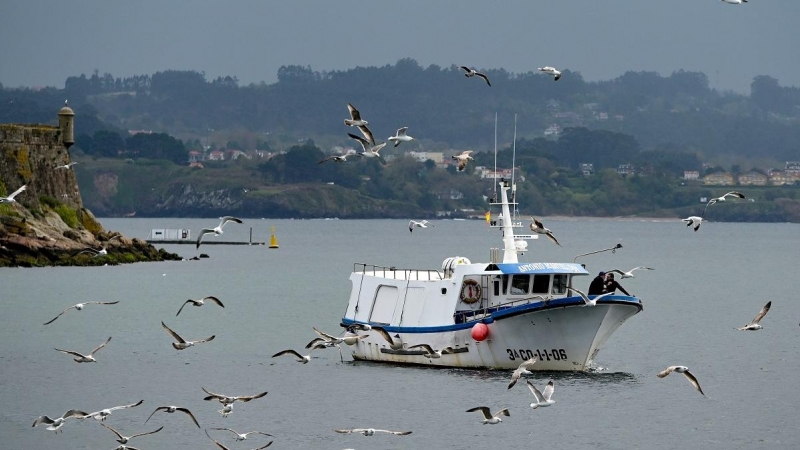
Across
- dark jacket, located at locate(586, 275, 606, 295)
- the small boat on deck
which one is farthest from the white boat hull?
dark jacket, located at locate(586, 275, 606, 295)

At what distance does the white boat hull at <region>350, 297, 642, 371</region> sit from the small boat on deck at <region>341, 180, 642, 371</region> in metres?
0.03

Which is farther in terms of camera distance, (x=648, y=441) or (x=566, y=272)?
(x=566, y=272)

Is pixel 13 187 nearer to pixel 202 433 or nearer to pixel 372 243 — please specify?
pixel 202 433

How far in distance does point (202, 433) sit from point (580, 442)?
31.4 ft

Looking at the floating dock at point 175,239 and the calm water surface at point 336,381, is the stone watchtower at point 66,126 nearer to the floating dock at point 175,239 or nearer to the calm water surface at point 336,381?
the calm water surface at point 336,381

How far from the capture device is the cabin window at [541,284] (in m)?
50.7

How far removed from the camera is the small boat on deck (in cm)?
4894

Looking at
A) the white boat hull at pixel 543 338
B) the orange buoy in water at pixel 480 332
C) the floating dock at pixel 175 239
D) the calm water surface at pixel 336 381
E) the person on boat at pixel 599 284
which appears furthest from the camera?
the floating dock at pixel 175 239

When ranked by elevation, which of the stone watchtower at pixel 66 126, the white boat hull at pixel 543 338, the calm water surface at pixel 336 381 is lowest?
the calm water surface at pixel 336 381

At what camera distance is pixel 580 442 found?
41625 millimetres

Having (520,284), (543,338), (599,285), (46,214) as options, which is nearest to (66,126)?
(46,214)

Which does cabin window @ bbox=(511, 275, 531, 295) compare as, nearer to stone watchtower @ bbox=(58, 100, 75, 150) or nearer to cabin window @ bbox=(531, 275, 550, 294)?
cabin window @ bbox=(531, 275, 550, 294)

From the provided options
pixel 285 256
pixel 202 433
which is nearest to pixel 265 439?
pixel 202 433

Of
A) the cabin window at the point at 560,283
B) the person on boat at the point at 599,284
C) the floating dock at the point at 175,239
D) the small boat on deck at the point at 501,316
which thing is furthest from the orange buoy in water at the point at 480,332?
the floating dock at the point at 175,239
